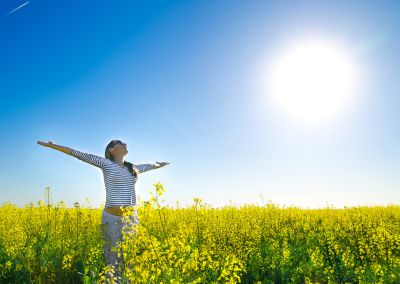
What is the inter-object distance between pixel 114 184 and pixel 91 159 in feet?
1.81

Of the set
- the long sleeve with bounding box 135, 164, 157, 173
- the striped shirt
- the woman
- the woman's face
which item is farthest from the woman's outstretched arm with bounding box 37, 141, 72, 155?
the long sleeve with bounding box 135, 164, 157, 173

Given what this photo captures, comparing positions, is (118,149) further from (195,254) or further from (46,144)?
(195,254)

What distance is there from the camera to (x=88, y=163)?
5.76m

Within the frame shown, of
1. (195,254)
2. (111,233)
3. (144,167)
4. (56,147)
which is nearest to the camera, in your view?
(195,254)

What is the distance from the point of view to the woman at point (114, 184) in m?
5.28

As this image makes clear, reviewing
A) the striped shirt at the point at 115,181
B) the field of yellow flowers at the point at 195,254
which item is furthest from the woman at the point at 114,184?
the field of yellow flowers at the point at 195,254

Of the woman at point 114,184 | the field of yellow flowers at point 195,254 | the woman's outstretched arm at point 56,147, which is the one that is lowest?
the field of yellow flowers at point 195,254

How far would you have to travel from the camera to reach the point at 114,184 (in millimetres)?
5543

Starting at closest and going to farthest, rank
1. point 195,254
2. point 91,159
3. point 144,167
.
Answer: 1. point 195,254
2. point 91,159
3. point 144,167

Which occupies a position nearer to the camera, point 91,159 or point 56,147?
point 91,159

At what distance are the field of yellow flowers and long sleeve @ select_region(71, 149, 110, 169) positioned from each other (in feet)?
2.65

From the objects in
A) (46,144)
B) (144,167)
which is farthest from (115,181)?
(46,144)

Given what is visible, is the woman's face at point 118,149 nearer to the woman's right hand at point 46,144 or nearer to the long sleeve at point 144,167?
the long sleeve at point 144,167

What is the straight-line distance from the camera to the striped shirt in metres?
5.52
